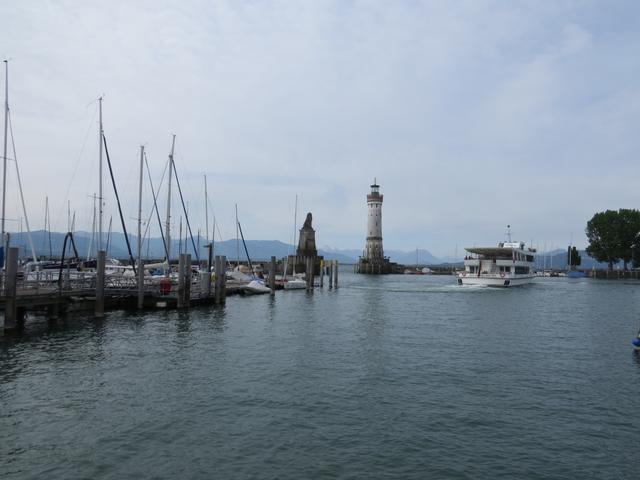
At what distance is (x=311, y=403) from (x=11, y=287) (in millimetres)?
18516

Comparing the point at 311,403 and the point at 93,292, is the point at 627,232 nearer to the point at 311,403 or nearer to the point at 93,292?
the point at 93,292

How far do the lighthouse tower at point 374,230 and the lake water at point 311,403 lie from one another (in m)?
132

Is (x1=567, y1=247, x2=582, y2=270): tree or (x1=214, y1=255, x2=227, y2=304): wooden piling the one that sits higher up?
(x1=567, y1=247, x2=582, y2=270): tree

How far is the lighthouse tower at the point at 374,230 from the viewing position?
540 ft

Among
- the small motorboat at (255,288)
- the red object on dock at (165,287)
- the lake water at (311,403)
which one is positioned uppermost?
the red object on dock at (165,287)

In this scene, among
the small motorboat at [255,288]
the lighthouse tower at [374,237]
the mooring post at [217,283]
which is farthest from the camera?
the lighthouse tower at [374,237]

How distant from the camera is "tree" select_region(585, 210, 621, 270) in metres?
145

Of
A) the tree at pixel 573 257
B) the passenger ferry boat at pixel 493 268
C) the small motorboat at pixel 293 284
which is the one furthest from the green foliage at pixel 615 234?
the small motorboat at pixel 293 284

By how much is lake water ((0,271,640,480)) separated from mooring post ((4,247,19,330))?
89 cm

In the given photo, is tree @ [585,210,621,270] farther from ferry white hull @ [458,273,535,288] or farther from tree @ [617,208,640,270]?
ferry white hull @ [458,273,535,288]

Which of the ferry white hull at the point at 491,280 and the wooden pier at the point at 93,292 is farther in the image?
the ferry white hull at the point at 491,280

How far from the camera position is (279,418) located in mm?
15273

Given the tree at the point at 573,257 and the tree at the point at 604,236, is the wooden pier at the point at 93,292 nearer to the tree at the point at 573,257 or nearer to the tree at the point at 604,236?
the tree at the point at 604,236

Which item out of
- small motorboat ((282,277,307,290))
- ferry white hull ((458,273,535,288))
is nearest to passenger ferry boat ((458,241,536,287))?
ferry white hull ((458,273,535,288))
